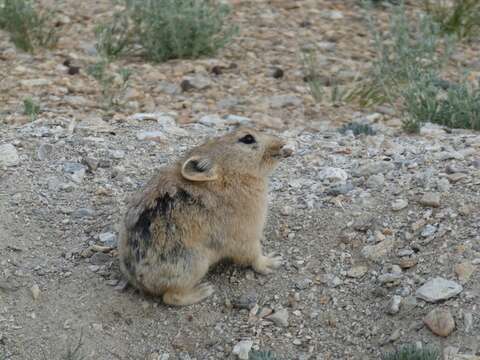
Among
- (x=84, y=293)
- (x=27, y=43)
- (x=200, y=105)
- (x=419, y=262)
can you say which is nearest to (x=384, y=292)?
(x=419, y=262)

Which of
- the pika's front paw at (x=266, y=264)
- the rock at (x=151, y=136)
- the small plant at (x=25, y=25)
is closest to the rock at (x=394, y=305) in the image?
the pika's front paw at (x=266, y=264)

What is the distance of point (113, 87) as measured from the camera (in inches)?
357

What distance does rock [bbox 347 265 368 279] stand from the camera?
5.72m

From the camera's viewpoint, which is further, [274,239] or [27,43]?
[27,43]

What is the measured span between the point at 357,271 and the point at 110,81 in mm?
3957

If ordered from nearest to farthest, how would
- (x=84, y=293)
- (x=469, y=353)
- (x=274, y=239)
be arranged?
1. (x=469, y=353)
2. (x=84, y=293)
3. (x=274, y=239)

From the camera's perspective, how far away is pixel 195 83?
923 centimetres

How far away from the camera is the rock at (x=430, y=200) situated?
5.99 m

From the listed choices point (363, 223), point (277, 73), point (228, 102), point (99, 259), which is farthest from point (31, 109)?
point (363, 223)

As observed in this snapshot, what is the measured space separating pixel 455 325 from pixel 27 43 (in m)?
6.50

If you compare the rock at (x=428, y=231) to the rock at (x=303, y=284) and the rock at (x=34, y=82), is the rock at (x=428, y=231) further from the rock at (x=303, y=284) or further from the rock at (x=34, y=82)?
the rock at (x=34, y=82)

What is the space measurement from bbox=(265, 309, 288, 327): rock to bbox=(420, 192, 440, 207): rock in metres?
1.35

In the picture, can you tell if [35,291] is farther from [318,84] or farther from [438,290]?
[318,84]

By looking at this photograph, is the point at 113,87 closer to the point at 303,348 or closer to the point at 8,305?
the point at 8,305
